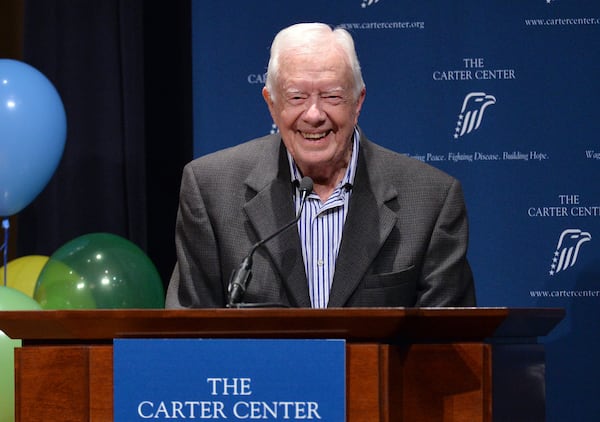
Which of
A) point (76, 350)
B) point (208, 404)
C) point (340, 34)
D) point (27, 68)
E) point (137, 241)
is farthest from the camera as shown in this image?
point (137, 241)

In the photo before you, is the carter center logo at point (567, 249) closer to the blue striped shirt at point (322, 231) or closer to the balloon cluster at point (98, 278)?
the balloon cluster at point (98, 278)

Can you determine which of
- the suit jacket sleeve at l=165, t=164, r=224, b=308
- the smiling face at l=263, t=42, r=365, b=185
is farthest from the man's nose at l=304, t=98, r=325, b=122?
the suit jacket sleeve at l=165, t=164, r=224, b=308

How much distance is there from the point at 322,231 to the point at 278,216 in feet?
0.49

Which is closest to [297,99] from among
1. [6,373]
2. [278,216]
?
[278,216]

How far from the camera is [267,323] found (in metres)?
1.66

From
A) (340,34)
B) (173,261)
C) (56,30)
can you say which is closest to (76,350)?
(340,34)

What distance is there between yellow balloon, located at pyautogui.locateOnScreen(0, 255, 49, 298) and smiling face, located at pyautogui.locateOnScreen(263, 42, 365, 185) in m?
1.90

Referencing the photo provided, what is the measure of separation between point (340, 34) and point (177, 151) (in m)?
2.33

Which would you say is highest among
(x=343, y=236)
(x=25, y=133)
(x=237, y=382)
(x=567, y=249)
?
(x=25, y=133)

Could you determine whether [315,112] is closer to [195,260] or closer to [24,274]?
[195,260]

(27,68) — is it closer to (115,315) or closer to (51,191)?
(51,191)

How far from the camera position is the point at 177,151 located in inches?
193

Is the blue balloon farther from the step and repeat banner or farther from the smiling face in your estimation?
the smiling face

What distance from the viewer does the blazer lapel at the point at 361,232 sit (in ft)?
8.38
